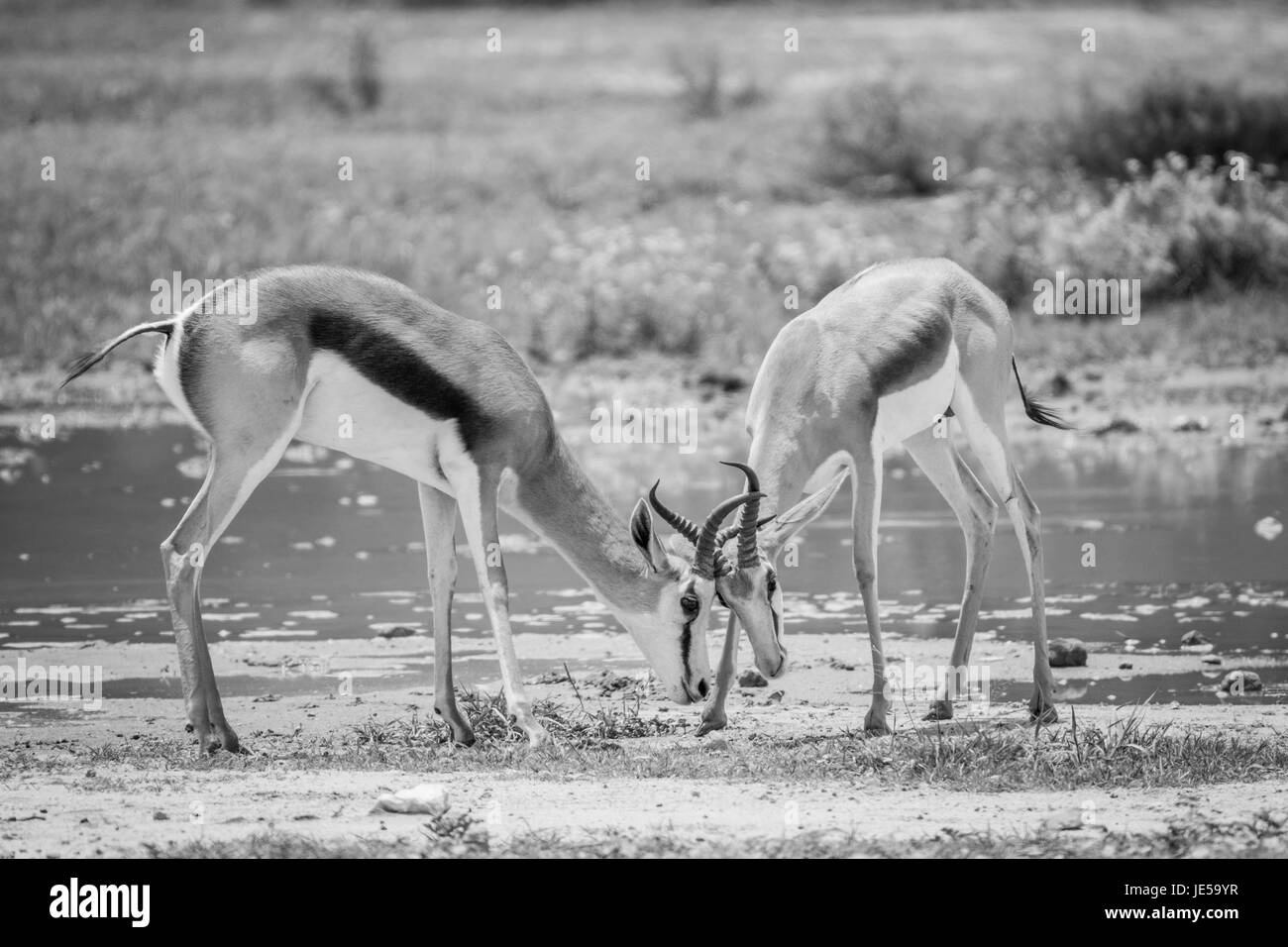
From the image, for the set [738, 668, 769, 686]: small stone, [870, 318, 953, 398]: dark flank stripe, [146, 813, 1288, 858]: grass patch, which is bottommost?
[738, 668, 769, 686]: small stone

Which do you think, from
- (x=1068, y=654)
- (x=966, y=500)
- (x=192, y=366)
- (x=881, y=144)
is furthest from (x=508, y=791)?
(x=881, y=144)

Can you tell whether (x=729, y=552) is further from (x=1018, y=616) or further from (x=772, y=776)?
(x=1018, y=616)

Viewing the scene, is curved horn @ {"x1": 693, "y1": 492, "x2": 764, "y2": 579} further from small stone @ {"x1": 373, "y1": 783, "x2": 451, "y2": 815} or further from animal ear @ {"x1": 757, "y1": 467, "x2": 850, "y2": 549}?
small stone @ {"x1": 373, "y1": 783, "x2": 451, "y2": 815}

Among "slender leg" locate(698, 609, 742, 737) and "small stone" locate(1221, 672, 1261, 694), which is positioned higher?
"slender leg" locate(698, 609, 742, 737)

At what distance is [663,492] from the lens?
1523cm

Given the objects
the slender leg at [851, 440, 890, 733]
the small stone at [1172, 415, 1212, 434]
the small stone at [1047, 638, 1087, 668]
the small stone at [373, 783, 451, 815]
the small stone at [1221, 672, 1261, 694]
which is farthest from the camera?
the small stone at [1172, 415, 1212, 434]

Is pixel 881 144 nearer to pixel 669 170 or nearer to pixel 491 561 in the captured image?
pixel 669 170

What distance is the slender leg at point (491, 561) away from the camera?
8.65 meters

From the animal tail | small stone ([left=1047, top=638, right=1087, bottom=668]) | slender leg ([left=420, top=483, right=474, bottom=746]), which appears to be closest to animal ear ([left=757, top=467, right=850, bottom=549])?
slender leg ([left=420, top=483, right=474, bottom=746])

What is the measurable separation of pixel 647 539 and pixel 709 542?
0.32 m

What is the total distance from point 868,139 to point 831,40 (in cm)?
1142

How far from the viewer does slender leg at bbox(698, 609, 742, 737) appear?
8.88m

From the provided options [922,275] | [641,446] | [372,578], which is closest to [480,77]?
[641,446]

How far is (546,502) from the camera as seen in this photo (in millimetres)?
8992
